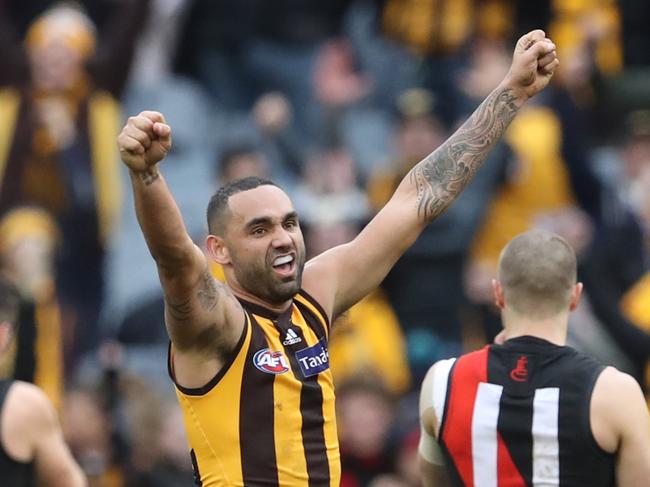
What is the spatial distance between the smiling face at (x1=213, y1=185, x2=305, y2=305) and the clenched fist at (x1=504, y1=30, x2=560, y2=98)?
1057 mm

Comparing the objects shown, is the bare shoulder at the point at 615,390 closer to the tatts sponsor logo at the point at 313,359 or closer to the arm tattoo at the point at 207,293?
the tatts sponsor logo at the point at 313,359

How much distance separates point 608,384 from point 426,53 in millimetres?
6857

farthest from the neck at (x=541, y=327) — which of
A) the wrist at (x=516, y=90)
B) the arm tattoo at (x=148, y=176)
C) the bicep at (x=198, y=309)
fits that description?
the arm tattoo at (x=148, y=176)

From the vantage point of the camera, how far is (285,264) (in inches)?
217

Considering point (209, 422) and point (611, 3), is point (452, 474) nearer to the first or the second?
point (209, 422)

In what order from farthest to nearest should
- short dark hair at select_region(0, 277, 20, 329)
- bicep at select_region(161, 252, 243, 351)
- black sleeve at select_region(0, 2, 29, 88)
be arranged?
black sleeve at select_region(0, 2, 29, 88) < short dark hair at select_region(0, 277, 20, 329) < bicep at select_region(161, 252, 243, 351)

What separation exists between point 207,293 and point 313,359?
1.92ft

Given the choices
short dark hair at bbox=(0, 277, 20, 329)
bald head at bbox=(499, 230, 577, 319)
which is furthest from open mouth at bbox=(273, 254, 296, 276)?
short dark hair at bbox=(0, 277, 20, 329)

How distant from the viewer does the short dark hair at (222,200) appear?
5598 mm

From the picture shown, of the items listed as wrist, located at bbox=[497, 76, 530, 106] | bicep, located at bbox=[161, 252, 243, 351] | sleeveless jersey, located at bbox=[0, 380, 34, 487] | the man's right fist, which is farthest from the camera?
sleeveless jersey, located at bbox=[0, 380, 34, 487]

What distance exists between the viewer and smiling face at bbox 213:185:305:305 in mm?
5488

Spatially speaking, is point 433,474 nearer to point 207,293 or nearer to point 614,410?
point 614,410

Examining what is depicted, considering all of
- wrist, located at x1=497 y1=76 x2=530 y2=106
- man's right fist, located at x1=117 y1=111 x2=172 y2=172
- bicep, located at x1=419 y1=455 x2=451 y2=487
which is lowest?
bicep, located at x1=419 y1=455 x2=451 y2=487

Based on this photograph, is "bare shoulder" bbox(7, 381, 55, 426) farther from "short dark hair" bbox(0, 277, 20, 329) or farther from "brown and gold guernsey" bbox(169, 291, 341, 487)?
"brown and gold guernsey" bbox(169, 291, 341, 487)
